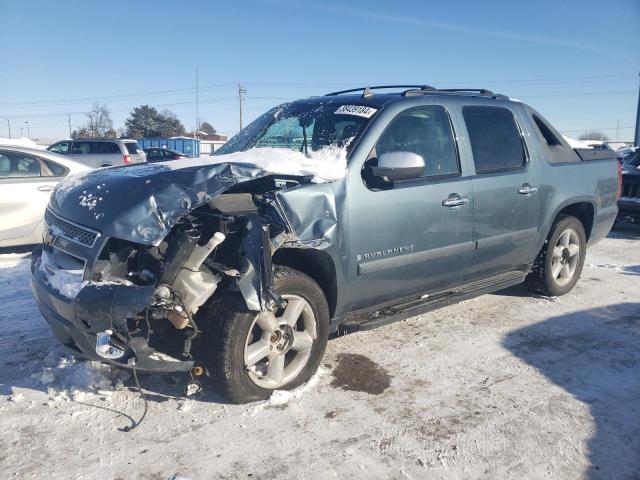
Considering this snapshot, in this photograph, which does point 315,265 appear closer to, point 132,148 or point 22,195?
Result: point 22,195

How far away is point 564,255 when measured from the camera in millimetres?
5215

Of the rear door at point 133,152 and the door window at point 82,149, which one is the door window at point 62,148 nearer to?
the door window at point 82,149

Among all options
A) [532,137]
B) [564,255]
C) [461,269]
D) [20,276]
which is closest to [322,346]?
[461,269]

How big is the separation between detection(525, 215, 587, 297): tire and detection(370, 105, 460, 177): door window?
5.46ft

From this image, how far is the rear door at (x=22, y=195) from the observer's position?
6578mm

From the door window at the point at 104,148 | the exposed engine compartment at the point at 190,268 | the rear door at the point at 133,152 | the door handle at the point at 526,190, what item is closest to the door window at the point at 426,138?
the door handle at the point at 526,190

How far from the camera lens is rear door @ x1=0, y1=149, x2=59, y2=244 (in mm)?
6578

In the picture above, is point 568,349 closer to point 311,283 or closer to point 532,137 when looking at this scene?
point 532,137

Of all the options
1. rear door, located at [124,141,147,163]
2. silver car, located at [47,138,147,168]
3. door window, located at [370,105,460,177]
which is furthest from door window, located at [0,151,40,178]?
rear door, located at [124,141,147,163]

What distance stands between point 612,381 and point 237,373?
8.06 ft

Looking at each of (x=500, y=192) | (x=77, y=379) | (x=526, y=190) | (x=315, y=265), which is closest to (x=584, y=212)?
(x=526, y=190)

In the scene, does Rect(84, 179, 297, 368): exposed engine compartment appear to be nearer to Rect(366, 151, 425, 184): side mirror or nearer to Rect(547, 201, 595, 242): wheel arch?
Rect(366, 151, 425, 184): side mirror

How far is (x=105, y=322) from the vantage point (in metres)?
2.59

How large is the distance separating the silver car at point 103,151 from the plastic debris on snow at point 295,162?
15.0 metres
